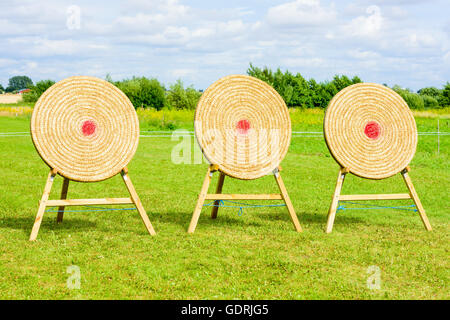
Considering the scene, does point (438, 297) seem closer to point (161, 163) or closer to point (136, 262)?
point (136, 262)

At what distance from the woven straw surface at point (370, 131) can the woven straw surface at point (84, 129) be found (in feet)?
8.06

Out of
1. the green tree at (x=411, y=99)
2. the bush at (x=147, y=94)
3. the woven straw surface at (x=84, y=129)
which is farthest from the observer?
the bush at (x=147, y=94)

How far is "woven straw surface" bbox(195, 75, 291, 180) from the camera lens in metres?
6.37

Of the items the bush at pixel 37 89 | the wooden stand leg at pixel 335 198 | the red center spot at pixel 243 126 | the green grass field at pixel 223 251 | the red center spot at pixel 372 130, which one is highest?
the bush at pixel 37 89

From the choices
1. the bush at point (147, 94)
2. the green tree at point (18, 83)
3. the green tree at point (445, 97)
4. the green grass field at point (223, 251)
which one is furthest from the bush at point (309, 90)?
the green tree at point (18, 83)

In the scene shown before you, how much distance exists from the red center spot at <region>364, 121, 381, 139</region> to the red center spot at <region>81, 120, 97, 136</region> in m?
3.36

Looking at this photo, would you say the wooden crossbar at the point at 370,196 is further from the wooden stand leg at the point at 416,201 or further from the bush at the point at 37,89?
the bush at the point at 37,89

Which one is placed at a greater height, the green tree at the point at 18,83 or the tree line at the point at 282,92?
the green tree at the point at 18,83

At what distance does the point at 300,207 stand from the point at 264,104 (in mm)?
2276

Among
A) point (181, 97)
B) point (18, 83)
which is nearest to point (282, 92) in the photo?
point (181, 97)

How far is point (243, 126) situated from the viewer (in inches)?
261

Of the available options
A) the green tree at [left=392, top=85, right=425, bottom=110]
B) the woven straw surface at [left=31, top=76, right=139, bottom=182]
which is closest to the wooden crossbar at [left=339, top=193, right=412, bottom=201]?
the woven straw surface at [left=31, top=76, right=139, bottom=182]

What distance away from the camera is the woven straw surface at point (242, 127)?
251 inches

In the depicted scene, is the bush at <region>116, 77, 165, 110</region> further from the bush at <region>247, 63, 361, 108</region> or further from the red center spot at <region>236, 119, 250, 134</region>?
the red center spot at <region>236, 119, 250, 134</region>
